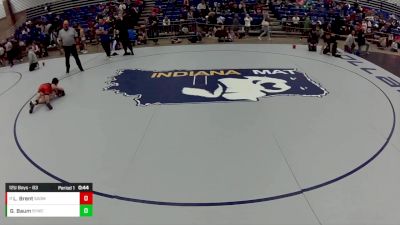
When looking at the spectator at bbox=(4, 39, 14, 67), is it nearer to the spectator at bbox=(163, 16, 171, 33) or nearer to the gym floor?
the gym floor

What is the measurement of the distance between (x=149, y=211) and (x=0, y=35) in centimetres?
1921

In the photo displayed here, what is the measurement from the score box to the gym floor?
108mm

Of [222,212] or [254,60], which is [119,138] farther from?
[254,60]

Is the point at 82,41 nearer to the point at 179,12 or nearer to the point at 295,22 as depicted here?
the point at 179,12

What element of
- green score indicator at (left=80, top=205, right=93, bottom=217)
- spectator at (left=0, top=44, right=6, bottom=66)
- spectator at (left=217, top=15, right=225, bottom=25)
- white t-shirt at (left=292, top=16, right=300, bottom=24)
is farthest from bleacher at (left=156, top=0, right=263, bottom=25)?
green score indicator at (left=80, top=205, right=93, bottom=217)

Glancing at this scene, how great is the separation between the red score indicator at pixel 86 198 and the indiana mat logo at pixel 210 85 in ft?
11.7

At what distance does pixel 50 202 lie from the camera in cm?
402

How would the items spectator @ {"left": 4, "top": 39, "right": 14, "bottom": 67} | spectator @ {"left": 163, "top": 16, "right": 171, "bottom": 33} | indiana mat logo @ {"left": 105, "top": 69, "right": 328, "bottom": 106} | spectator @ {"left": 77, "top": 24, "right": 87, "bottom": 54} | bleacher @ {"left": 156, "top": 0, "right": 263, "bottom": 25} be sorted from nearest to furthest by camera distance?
indiana mat logo @ {"left": 105, "top": 69, "right": 328, "bottom": 106}, spectator @ {"left": 4, "top": 39, "right": 14, "bottom": 67}, spectator @ {"left": 77, "top": 24, "right": 87, "bottom": 54}, spectator @ {"left": 163, "top": 16, "right": 171, "bottom": 33}, bleacher @ {"left": 156, "top": 0, "right": 263, "bottom": 25}

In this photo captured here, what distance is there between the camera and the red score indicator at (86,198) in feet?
13.7

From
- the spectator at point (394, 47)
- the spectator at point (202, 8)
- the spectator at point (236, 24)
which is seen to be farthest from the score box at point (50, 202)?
the spectator at point (202, 8)

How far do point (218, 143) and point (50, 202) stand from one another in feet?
9.36

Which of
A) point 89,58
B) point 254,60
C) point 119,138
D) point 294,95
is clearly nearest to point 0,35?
point 89,58

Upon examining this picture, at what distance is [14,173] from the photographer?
5.09 meters

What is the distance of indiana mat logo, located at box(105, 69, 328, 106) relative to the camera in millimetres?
7957
